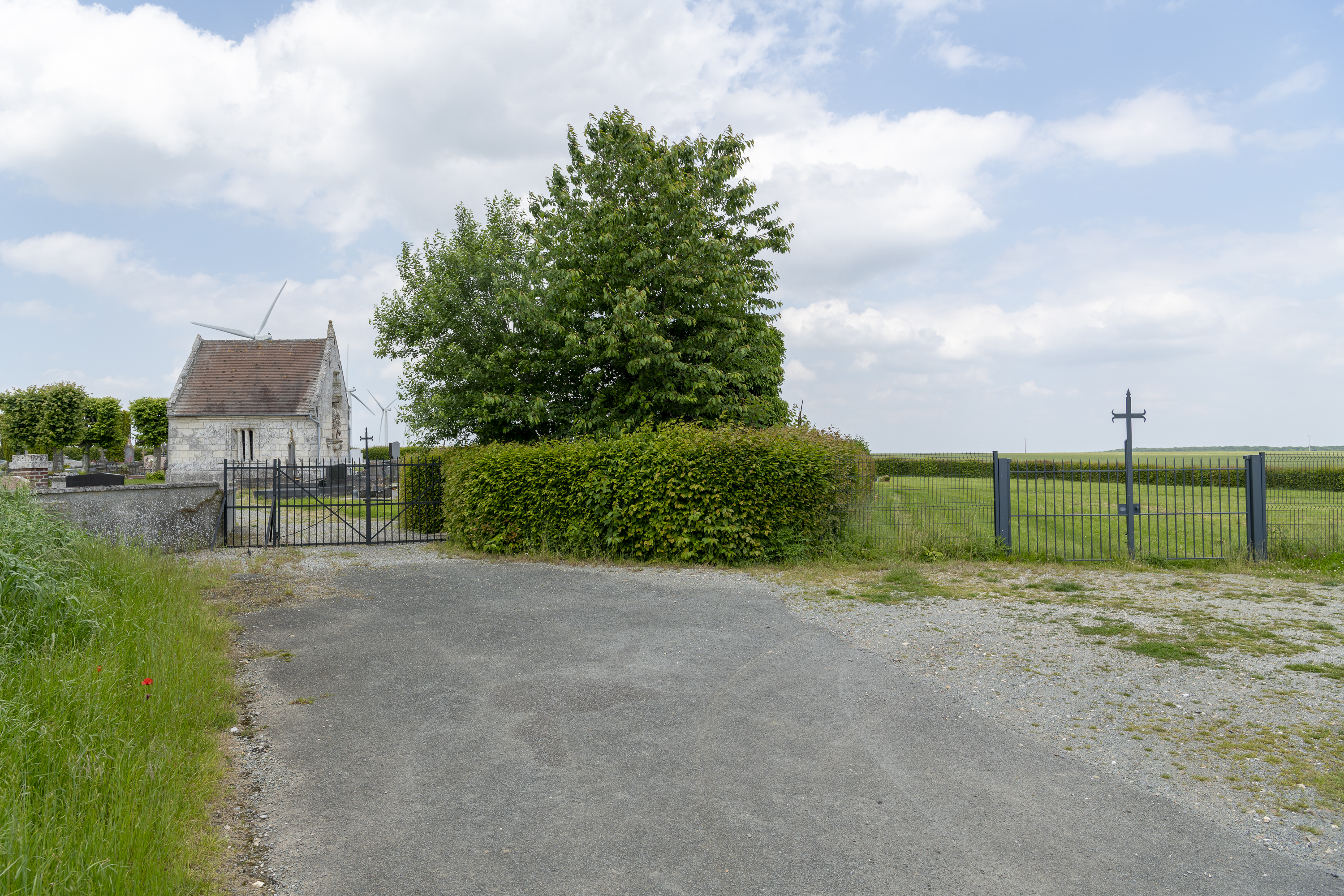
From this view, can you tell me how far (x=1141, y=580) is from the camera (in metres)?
10.7

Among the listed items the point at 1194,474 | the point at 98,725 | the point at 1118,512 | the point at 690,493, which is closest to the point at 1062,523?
the point at 1118,512

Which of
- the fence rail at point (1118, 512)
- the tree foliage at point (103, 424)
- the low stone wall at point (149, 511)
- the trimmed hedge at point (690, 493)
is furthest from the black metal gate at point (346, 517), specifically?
the tree foliage at point (103, 424)

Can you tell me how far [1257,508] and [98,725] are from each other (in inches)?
617

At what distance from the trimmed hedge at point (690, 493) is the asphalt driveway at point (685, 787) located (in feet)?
16.4

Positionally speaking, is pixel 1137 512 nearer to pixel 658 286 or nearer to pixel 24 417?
pixel 658 286

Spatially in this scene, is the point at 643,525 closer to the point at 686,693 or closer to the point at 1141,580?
the point at 686,693

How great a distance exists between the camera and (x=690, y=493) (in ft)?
40.0

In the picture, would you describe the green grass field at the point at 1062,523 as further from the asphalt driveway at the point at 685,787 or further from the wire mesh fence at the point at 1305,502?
the asphalt driveway at the point at 685,787

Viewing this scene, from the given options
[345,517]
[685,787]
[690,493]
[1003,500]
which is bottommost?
[685,787]

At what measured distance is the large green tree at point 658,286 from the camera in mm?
16219

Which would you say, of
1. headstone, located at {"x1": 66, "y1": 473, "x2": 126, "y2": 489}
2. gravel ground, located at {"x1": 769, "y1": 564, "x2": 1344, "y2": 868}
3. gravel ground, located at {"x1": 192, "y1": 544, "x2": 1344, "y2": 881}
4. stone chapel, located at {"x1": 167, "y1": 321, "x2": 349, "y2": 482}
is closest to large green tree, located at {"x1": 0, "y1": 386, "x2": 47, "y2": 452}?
stone chapel, located at {"x1": 167, "y1": 321, "x2": 349, "y2": 482}

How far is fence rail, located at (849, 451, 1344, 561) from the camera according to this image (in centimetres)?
1216

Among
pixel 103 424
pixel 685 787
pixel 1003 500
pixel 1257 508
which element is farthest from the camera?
pixel 103 424

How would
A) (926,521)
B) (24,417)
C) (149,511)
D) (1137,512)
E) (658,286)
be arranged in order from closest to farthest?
(1137,512)
(926,521)
(149,511)
(658,286)
(24,417)
